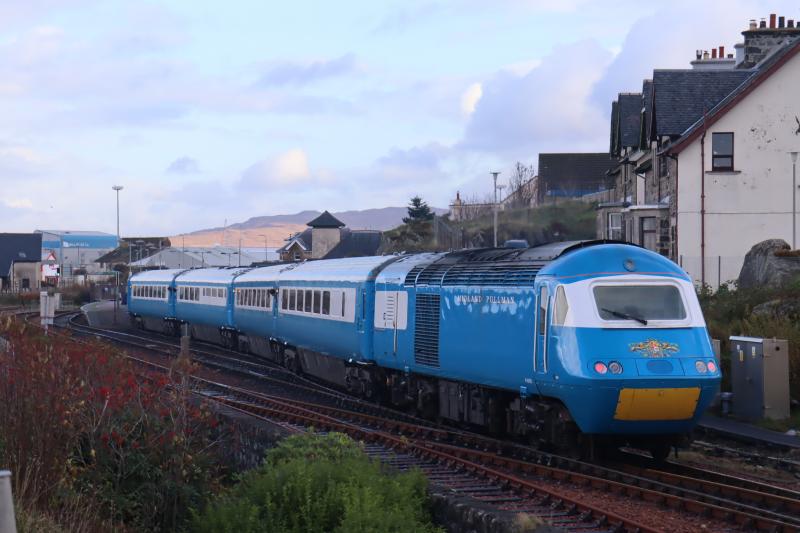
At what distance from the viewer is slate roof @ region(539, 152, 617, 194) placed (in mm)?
74812

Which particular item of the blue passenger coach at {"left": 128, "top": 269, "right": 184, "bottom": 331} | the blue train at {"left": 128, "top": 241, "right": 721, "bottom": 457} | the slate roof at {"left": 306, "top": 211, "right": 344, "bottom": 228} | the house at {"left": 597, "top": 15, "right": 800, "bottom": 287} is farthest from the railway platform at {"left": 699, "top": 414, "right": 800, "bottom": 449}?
the slate roof at {"left": 306, "top": 211, "right": 344, "bottom": 228}

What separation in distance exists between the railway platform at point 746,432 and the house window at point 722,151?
54.6ft

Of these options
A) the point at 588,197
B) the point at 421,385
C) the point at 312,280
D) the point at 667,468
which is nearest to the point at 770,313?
the point at 421,385

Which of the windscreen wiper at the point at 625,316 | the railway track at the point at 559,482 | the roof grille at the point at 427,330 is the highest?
the windscreen wiper at the point at 625,316

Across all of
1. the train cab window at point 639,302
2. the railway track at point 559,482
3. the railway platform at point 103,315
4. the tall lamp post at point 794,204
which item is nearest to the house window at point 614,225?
the tall lamp post at point 794,204

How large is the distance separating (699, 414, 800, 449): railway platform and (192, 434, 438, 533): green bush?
21.7ft

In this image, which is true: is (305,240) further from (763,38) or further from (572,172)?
(763,38)

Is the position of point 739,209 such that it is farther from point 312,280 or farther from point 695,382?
point 695,382

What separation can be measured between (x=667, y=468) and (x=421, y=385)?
20.0 feet

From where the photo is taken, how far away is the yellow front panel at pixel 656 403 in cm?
1307

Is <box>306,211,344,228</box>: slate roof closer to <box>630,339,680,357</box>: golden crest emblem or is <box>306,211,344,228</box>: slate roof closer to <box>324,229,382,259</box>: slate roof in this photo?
<box>324,229,382,259</box>: slate roof

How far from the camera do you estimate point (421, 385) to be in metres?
19.6

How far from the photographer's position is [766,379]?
18.1 metres

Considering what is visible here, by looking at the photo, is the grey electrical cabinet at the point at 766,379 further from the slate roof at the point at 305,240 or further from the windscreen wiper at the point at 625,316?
the slate roof at the point at 305,240
